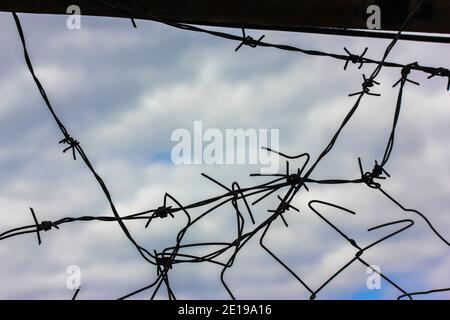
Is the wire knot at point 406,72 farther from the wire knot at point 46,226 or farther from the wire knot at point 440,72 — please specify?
the wire knot at point 46,226

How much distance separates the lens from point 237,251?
1870 millimetres

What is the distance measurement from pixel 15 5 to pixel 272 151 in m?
0.77

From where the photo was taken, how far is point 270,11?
207 centimetres

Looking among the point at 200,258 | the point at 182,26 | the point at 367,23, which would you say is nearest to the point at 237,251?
the point at 200,258

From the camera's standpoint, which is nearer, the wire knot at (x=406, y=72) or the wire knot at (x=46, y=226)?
the wire knot at (x=46, y=226)

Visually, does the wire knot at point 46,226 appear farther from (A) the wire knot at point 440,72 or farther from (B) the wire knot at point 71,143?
(A) the wire knot at point 440,72

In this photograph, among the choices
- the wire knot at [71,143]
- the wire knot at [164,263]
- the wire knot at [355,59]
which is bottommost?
the wire knot at [164,263]

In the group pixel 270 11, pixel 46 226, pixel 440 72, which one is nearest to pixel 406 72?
pixel 440 72

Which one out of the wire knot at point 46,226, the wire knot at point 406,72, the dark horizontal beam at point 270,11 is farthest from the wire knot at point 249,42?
the wire knot at point 46,226

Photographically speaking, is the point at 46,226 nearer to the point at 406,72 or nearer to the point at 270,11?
the point at 270,11

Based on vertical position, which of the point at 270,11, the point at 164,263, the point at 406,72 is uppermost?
the point at 270,11

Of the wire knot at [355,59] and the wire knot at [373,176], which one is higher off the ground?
the wire knot at [355,59]

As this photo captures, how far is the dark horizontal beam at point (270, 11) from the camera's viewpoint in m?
1.96
